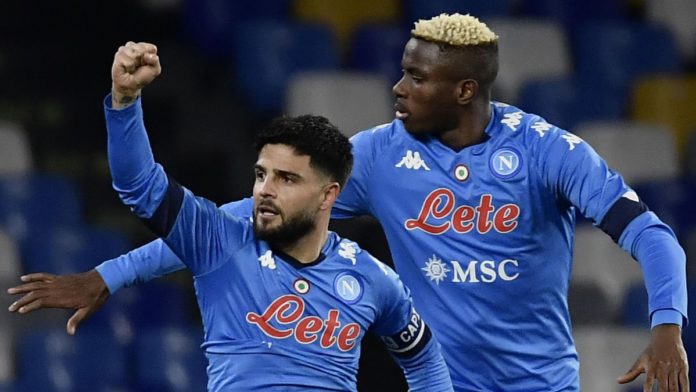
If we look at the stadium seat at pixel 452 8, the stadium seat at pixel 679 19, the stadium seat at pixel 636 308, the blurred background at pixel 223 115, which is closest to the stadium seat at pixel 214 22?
the blurred background at pixel 223 115

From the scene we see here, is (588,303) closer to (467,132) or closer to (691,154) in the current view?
(691,154)

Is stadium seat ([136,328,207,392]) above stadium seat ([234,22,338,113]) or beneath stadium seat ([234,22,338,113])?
beneath

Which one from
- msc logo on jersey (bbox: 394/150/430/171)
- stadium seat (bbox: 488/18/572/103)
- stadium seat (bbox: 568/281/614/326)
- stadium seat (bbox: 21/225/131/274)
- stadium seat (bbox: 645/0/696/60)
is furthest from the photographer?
→ stadium seat (bbox: 645/0/696/60)

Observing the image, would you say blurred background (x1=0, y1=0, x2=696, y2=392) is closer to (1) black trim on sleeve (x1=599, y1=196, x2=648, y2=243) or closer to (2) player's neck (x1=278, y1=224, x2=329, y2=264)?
(1) black trim on sleeve (x1=599, y1=196, x2=648, y2=243)

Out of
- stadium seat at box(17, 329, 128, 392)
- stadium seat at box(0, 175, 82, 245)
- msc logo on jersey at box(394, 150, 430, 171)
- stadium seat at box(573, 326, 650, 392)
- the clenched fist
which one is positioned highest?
the clenched fist

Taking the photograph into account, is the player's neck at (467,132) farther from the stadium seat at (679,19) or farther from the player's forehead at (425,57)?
the stadium seat at (679,19)

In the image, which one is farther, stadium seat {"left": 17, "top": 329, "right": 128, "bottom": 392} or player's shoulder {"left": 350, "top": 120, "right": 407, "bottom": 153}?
stadium seat {"left": 17, "top": 329, "right": 128, "bottom": 392}

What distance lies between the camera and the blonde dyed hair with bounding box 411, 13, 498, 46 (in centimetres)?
443

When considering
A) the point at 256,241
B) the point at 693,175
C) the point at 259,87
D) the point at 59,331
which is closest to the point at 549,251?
the point at 256,241

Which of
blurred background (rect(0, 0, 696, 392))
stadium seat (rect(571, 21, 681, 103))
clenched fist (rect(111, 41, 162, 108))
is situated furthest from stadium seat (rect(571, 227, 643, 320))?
clenched fist (rect(111, 41, 162, 108))

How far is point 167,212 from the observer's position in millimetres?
3629

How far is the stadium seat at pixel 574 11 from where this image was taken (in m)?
9.24

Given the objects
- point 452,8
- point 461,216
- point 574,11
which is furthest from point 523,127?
point 574,11

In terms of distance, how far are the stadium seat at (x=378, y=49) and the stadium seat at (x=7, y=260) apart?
2314 millimetres
